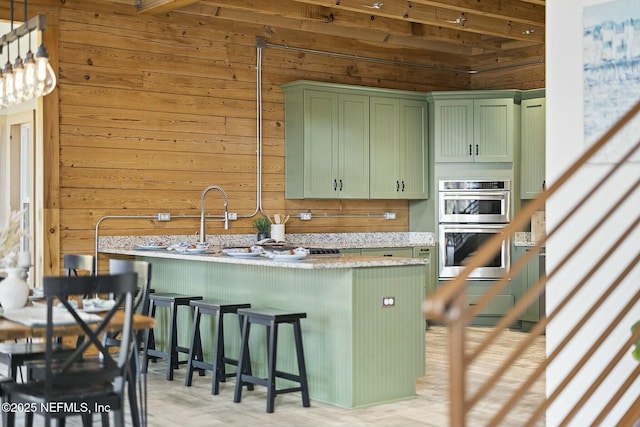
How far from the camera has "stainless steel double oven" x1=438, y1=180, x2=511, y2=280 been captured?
872cm

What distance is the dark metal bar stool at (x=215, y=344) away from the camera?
578 cm

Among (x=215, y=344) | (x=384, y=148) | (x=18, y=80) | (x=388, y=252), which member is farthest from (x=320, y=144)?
(x=18, y=80)

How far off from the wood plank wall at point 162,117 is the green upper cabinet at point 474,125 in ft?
3.66

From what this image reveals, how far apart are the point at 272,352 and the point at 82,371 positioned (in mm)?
1732

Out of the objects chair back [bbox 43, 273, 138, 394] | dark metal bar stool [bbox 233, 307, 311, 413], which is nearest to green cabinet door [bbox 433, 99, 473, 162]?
dark metal bar stool [bbox 233, 307, 311, 413]

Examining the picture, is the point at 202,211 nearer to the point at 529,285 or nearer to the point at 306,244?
the point at 306,244

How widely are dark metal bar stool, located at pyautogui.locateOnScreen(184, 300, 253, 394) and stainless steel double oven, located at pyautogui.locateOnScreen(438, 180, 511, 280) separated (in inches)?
128

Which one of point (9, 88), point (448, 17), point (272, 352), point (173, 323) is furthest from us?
point (448, 17)

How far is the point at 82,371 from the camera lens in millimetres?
3684

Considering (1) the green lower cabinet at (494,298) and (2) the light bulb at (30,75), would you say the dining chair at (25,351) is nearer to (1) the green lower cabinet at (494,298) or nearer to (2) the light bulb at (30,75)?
(2) the light bulb at (30,75)

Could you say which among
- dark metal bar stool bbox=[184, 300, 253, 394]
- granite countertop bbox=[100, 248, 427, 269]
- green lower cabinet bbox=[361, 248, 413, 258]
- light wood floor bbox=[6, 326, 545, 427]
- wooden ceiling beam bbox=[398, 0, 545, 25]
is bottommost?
light wood floor bbox=[6, 326, 545, 427]

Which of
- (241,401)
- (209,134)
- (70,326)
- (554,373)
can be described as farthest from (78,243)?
(554,373)

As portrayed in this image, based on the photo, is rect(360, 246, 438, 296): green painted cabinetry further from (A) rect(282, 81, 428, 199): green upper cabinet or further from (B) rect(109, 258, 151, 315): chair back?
(B) rect(109, 258, 151, 315): chair back

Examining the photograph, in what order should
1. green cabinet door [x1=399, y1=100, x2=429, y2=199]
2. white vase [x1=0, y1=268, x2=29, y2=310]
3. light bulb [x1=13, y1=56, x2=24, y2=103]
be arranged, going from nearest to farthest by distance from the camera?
white vase [x1=0, y1=268, x2=29, y2=310] < light bulb [x1=13, y1=56, x2=24, y2=103] < green cabinet door [x1=399, y1=100, x2=429, y2=199]
